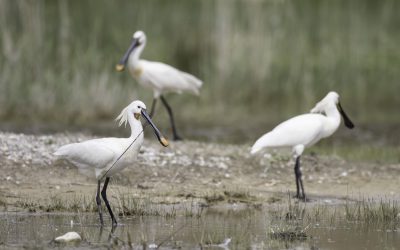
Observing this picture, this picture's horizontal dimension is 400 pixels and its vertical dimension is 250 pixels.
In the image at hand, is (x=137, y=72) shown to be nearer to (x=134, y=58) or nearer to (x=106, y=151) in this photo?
(x=134, y=58)

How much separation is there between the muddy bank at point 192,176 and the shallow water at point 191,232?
80 centimetres

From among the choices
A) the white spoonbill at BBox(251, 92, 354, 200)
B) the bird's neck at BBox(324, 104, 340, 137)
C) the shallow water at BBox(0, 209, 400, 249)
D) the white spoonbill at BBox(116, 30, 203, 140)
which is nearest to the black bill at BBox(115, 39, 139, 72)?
the white spoonbill at BBox(116, 30, 203, 140)

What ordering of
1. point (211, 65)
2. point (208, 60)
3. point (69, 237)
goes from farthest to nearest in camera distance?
point (208, 60) → point (211, 65) → point (69, 237)

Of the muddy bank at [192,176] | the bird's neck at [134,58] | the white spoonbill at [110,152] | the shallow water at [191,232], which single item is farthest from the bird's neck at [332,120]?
the bird's neck at [134,58]

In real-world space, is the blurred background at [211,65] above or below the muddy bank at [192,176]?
above

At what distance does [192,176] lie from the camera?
38.7 ft

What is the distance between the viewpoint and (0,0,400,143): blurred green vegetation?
55.7 feet

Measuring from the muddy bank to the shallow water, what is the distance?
80 centimetres

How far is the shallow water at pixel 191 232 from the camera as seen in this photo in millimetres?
8062

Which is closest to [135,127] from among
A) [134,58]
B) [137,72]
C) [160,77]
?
[160,77]

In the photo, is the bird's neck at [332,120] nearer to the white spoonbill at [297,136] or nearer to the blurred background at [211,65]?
the white spoonbill at [297,136]

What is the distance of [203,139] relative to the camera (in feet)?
53.5

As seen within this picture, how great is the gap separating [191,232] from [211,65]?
10.3m

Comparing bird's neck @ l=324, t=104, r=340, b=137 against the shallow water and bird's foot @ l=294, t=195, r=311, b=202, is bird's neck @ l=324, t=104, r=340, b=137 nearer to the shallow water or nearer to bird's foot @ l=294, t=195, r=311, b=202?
bird's foot @ l=294, t=195, r=311, b=202
